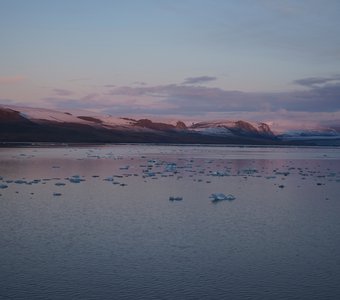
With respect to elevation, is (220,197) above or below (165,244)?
above

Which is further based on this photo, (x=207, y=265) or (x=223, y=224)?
(x=223, y=224)

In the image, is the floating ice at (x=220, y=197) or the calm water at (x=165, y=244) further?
the floating ice at (x=220, y=197)

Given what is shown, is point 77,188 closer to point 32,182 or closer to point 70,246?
point 32,182

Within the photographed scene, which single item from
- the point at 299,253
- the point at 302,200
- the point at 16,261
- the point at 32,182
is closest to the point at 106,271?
the point at 16,261

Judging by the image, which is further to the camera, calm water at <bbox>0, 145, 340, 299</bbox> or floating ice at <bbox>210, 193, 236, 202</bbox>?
floating ice at <bbox>210, 193, 236, 202</bbox>

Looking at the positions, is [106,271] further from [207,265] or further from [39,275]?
[207,265]

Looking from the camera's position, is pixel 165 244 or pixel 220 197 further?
pixel 220 197

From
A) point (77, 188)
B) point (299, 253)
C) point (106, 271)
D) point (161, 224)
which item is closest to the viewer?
point (106, 271)

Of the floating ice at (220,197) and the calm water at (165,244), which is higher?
the floating ice at (220,197)

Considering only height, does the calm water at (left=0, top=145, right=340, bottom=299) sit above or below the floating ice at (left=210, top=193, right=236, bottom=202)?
below

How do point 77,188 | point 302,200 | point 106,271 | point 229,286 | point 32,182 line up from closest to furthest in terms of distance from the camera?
point 229,286, point 106,271, point 302,200, point 77,188, point 32,182
